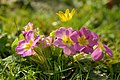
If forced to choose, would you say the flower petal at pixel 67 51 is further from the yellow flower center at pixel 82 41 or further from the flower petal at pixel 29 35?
the flower petal at pixel 29 35

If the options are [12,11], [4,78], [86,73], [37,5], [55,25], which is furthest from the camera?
[37,5]

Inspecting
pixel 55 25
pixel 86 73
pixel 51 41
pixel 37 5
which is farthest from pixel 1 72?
pixel 37 5

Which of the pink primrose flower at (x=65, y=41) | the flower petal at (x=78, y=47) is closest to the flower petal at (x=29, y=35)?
the pink primrose flower at (x=65, y=41)

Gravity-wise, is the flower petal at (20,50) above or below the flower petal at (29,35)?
below

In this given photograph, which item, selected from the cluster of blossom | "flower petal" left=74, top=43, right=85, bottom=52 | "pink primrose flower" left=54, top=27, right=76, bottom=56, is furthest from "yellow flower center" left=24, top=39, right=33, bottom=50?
"flower petal" left=74, top=43, right=85, bottom=52

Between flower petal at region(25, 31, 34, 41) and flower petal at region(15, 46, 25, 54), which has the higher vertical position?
flower petal at region(25, 31, 34, 41)

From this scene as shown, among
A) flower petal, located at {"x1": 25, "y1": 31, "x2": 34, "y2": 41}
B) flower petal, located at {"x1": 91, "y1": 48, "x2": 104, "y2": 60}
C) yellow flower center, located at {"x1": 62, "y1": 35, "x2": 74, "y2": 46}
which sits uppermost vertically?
flower petal, located at {"x1": 25, "y1": 31, "x2": 34, "y2": 41}

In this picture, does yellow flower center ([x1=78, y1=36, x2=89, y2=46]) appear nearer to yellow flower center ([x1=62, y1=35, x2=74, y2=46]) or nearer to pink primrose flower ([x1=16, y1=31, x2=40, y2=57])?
yellow flower center ([x1=62, y1=35, x2=74, y2=46])

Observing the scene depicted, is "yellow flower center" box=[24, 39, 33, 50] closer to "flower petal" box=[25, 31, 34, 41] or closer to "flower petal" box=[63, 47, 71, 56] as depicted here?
"flower petal" box=[25, 31, 34, 41]

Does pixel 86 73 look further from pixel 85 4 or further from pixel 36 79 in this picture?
pixel 85 4
